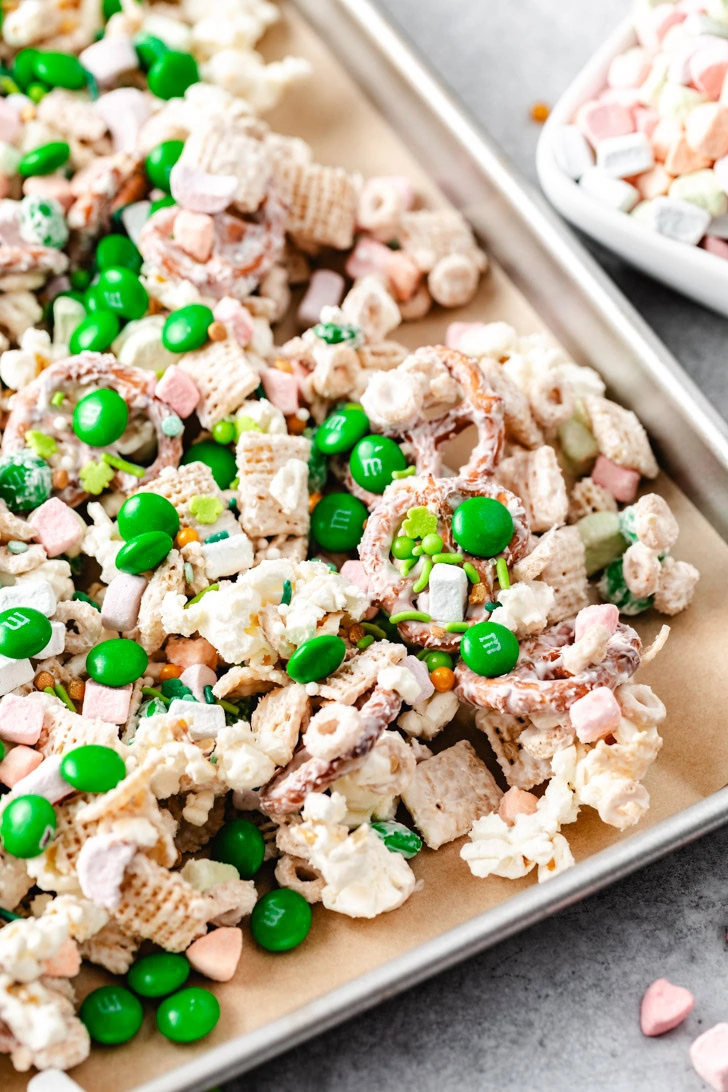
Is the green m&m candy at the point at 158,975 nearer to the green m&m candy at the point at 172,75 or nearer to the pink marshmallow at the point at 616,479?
the pink marshmallow at the point at 616,479

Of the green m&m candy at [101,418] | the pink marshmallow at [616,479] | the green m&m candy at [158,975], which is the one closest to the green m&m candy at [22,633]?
the green m&m candy at [101,418]

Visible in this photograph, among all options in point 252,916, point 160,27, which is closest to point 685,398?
point 252,916

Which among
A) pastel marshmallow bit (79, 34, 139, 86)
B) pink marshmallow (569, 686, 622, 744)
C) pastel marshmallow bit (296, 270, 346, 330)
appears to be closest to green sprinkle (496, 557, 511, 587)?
pink marshmallow (569, 686, 622, 744)

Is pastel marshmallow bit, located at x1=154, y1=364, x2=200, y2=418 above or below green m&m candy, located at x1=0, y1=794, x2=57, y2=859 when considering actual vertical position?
above

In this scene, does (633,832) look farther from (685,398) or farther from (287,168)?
(287,168)

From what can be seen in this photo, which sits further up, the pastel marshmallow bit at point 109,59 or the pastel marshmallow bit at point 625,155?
the pastel marshmallow bit at point 625,155

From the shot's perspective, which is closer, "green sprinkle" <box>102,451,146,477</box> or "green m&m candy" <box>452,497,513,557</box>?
"green m&m candy" <box>452,497,513,557</box>

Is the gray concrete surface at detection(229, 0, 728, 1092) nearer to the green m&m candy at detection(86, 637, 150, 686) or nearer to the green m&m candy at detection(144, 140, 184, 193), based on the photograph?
the green m&m candy at detection(86, 637, 150, 686)
